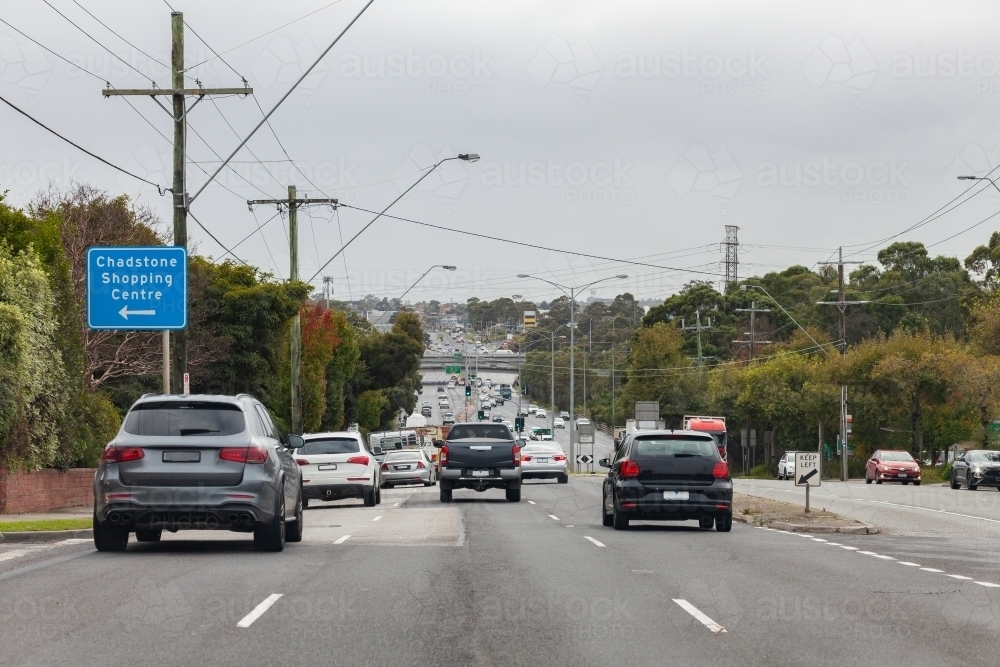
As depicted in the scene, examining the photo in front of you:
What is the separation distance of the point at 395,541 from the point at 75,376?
12.1 metres

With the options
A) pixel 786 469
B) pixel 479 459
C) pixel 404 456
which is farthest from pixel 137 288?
pixel 786 469

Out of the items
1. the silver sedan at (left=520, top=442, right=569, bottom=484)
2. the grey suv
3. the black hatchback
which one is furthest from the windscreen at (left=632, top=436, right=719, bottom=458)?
the silver sedan at (left=520, top=442, right=569, bottom=484)

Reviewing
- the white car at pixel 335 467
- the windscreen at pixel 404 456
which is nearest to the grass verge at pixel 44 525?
the white car at pixel 335 467

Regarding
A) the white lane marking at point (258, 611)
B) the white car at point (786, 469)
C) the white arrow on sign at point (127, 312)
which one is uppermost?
the white arrow on sign at point (127, 312)

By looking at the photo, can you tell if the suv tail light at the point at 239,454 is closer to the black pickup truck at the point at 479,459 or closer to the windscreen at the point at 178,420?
the windscreen at the point at 178,420

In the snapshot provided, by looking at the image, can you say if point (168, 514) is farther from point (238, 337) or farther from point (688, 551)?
point (238, 337)

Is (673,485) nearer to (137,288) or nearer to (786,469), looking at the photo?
(137,288)

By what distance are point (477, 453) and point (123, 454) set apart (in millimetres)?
16618

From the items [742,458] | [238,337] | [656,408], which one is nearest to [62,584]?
[238,337]

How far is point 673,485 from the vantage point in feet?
72.4

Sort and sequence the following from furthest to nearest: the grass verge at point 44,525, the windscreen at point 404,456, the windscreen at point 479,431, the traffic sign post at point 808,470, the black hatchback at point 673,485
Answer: the windscreen at point 404,456 < the windscreen at point 479,431 < the traffic sign post at point 808,470 < the black hatchback at point 673,485 < the grass verge at point 44,525

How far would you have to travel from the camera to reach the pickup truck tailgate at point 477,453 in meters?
31.9

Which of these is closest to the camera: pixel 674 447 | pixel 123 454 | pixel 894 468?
pixel 123 454

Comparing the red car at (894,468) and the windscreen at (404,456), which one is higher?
the windscreen at (404,456)
